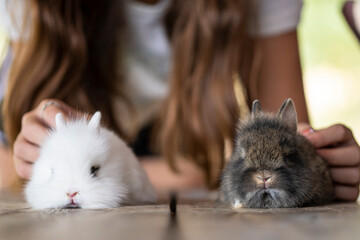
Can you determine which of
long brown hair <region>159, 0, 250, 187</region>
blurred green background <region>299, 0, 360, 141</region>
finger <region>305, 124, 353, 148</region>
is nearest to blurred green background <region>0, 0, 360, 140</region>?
blurred green background <region>299, 0, 360, 141</region>

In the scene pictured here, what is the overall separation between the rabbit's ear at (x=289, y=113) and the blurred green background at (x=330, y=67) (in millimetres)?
3411

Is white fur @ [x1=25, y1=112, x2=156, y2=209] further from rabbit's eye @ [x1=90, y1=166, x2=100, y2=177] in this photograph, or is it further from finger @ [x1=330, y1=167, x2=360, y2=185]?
finger @ [x1=330, y1=167, x2=360, y2=185]

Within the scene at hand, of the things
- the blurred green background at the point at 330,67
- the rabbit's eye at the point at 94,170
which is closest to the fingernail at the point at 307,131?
the rabbit's eye at the point at 94,170

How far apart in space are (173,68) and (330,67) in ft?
9.31

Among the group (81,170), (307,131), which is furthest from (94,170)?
(307,131)

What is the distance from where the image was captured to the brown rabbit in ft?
3.37

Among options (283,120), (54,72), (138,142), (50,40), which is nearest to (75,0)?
(50,40)

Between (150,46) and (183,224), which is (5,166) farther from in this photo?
(183,224)

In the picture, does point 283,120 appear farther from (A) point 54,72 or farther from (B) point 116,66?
(B) point 116,66

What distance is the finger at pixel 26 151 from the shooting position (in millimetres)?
1259

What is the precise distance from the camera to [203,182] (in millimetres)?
2582

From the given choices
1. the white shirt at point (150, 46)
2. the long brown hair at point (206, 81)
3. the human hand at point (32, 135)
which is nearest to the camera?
the human hand at point (32, 135)

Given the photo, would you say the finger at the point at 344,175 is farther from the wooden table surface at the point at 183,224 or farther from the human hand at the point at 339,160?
the wooden table surface at the point at 183,224

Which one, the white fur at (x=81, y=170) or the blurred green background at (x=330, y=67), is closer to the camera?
the white fur at (x=81, y=170)
